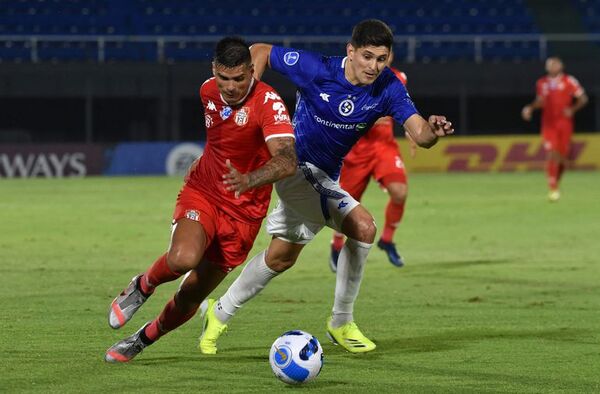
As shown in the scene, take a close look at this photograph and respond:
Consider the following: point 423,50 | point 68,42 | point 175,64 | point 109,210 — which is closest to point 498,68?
point 423,50

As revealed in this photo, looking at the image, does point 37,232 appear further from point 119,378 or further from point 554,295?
point 119,378

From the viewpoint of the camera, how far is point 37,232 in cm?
1614

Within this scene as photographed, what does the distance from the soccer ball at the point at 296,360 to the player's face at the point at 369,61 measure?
1669 millimetres

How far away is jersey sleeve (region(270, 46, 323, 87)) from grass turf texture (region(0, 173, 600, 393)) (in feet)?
5.47

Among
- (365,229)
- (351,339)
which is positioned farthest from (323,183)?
(351,339)

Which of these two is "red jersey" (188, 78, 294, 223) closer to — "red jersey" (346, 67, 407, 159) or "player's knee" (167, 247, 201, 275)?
"player's knee" (167, 247, 201, 275)

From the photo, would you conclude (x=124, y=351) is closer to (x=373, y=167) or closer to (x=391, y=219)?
(x=373, y=167)

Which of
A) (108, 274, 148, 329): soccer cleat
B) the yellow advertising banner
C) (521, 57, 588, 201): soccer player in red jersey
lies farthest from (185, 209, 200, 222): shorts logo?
the yellow advertising banner

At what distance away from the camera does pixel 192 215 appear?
22.8 feet

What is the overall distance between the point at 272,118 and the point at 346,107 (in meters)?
0.91

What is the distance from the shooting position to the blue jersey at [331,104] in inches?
296

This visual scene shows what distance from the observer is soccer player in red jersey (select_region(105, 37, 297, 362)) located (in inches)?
267

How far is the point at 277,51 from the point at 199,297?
5.63ft

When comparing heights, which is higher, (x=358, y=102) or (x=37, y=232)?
(x=358, y=102)
